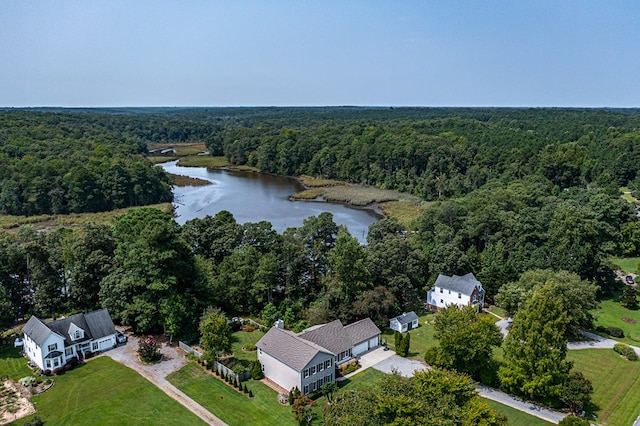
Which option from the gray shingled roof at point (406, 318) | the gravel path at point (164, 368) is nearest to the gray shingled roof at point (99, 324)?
the gravel path at point (164, 368)

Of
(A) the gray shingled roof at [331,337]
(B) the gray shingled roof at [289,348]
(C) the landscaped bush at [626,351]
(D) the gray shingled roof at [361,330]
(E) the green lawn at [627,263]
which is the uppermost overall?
(B) the gray shingled roof at [289,348]

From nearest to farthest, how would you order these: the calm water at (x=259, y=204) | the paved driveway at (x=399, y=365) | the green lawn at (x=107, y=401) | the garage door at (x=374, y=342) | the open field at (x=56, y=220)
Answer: the green lawn at (x=107, y=401)
the paved driveway at (x=399, y=365)
the garage door at (x=374, y=342)
the open field at (x=56, y=220)
the calm water at (x=259, y=204)

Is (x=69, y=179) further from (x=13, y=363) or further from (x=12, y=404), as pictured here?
(x=12, y=404)

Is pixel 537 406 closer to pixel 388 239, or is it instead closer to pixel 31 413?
pixel 388 239

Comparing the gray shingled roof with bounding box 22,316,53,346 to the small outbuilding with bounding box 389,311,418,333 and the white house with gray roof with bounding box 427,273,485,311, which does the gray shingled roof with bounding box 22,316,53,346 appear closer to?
the small outbuilding with bounding box 389,311,418,333

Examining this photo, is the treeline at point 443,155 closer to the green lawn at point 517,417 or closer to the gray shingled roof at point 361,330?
the gray shingled roof at point 361,330

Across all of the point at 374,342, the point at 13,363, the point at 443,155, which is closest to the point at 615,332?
the point at 374,342

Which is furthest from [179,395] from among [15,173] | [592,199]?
[15,173]

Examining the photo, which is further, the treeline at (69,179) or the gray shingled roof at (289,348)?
the treeline at (69,179)
